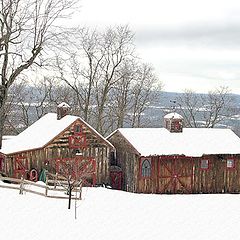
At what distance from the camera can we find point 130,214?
927 inches

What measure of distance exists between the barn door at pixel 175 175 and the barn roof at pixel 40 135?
173 inches

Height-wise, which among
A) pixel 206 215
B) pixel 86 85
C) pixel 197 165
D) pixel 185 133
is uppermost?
pixel 86 85

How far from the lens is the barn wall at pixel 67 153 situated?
30.3 m

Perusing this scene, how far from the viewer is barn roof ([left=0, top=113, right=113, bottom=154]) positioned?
3078 cm

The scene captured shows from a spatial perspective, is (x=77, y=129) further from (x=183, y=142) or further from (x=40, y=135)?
(x=183, y=142)

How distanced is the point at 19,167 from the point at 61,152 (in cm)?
307

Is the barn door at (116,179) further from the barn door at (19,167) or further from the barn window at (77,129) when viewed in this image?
the barn door at (19,167)

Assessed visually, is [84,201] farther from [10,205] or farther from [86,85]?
[86,85]

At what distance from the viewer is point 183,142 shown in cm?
3366

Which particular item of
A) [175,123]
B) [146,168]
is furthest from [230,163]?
[146,168]

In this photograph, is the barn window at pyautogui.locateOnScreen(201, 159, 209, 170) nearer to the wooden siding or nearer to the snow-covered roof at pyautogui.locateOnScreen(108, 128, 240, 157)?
the wooden siding

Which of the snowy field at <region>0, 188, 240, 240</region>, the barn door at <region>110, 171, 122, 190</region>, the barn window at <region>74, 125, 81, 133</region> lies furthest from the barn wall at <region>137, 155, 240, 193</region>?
the barn window at <region>74, 125, 81, 133</region>

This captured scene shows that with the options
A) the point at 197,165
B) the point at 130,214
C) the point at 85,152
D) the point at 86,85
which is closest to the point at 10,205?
the point at 130,214

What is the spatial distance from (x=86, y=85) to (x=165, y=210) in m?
26.0
